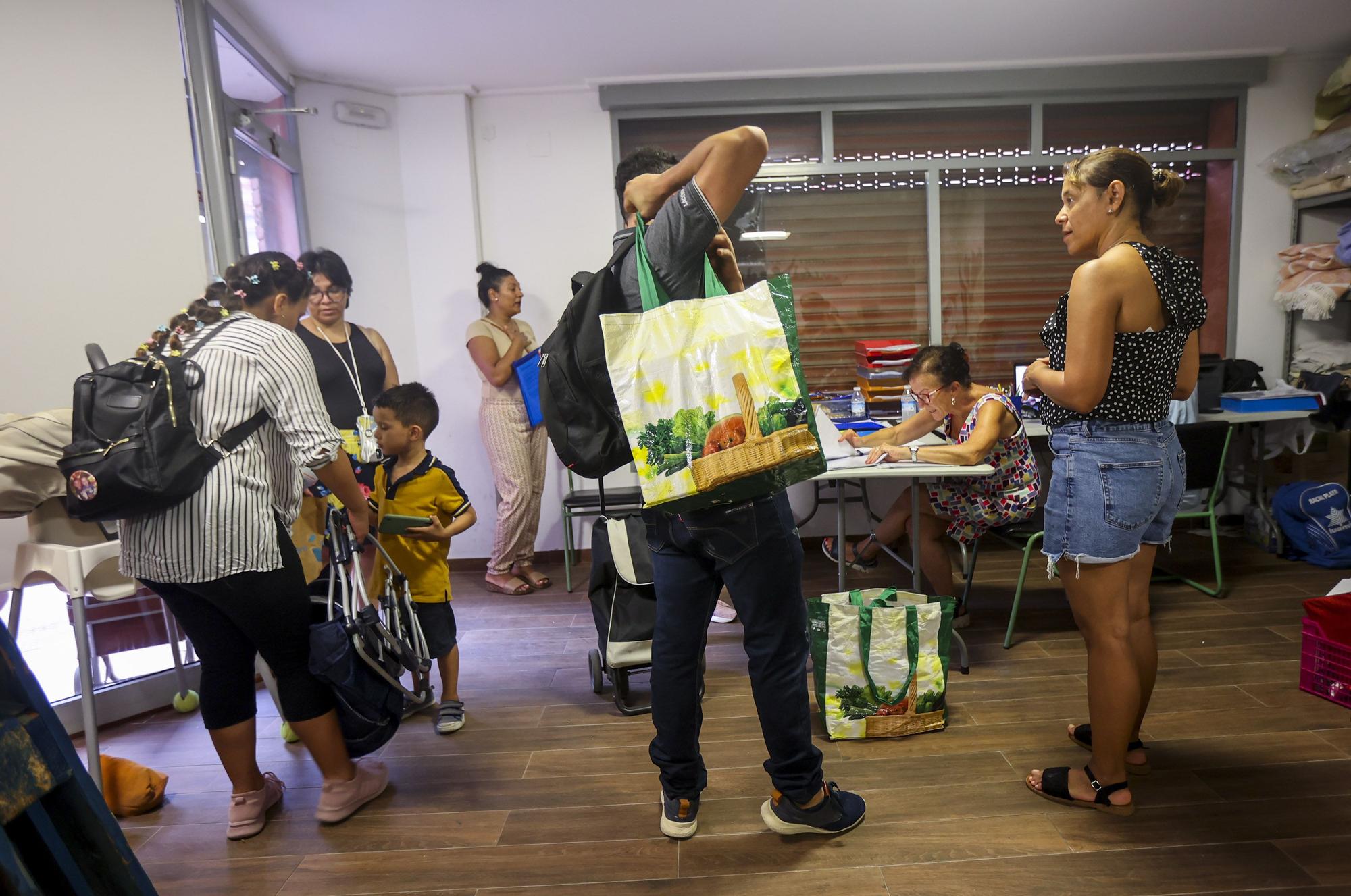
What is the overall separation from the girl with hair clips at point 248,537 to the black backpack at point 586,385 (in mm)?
625

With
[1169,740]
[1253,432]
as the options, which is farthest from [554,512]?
[1253,432]

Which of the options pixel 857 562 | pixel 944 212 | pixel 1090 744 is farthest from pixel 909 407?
pixel 1090 744

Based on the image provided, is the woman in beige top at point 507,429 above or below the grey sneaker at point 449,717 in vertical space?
above

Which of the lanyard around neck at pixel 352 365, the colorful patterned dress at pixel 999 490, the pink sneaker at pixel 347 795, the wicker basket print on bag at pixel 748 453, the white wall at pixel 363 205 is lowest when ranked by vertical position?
the pink sneaker at pixel 347 795

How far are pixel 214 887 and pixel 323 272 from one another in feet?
7.13

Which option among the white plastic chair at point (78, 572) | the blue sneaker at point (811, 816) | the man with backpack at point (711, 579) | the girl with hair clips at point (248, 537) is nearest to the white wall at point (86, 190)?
the white plastic chair at point (78, 572)

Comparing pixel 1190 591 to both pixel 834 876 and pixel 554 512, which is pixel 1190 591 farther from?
pixel 554 512

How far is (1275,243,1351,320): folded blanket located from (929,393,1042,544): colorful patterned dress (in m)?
2.31

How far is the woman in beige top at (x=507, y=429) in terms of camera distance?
164 inches

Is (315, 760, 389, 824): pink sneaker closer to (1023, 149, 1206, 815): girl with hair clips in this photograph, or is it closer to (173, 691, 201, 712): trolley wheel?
(173, 691, 201, 712): trolley wheel

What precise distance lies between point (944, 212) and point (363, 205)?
327 centimetres

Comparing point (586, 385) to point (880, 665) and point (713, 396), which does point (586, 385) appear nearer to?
point (713, 396)

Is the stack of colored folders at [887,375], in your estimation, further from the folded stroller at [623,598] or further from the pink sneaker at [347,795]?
the pink sneaker at [347,795]

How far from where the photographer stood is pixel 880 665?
2.35 m
